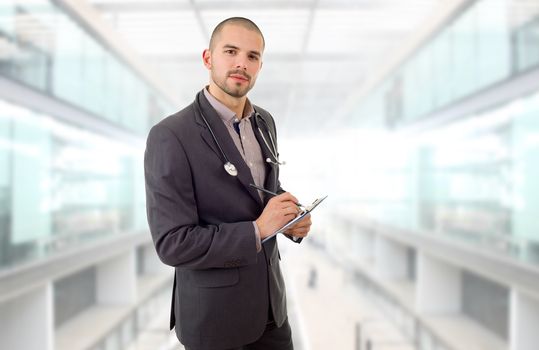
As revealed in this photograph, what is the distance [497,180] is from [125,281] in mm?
5293

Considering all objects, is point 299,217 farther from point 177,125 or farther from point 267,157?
point 177,125

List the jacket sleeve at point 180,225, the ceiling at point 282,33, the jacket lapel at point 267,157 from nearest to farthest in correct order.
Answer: the jacket sleeve at point 180,225
the jacket lapel at point 267,157
the ceiling at point 282,33

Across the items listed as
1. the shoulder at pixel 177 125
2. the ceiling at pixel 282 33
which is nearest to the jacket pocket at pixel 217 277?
the shoulder at pixel 177 125

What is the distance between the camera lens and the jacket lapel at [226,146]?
118 cm

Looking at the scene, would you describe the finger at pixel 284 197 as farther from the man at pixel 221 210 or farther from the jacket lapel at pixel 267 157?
the jacket lapel at pixel 267 157

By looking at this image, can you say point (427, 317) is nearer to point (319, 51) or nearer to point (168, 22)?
point (319, 51)

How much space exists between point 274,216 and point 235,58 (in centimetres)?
42

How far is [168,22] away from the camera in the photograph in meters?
4.17

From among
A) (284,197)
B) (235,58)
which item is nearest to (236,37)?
(235,58)

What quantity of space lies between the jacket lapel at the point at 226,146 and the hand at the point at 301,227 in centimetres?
12

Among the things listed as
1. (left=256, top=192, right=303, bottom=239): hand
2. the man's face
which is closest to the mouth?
the man's face

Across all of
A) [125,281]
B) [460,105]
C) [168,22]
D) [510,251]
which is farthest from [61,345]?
[460,105]

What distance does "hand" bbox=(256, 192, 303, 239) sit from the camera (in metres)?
1.13

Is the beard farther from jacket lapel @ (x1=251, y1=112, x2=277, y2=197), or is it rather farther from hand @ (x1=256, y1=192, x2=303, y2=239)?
hand @ (x1=256, y1=192, x2=303, y2=239)
